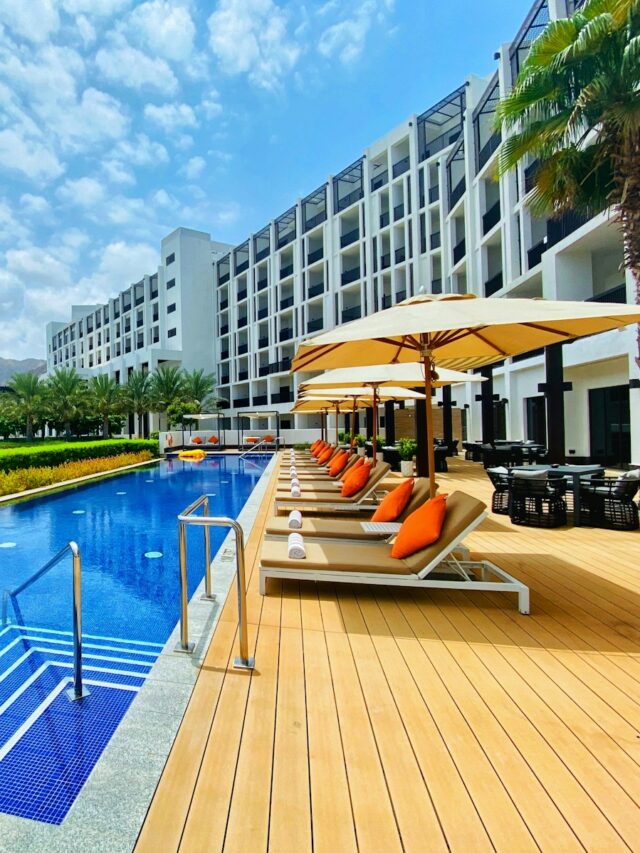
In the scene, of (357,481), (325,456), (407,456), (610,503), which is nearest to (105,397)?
(325,456)

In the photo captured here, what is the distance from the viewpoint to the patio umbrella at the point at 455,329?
3.63 m

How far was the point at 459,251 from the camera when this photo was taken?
23.6 metres

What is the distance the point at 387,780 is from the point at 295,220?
126 ft

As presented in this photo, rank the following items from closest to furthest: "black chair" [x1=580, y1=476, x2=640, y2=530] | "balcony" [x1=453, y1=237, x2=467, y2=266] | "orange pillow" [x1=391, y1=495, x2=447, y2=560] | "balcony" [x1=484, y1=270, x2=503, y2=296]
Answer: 1. "orange pillow" [x1=391, y1=495, x2=447, y2=560]
2. "black chair" [x1=580, y1=476, x2=640, y2=530]
3. "balcony" [x1=484, y1=270, x2=503, y2=296]
4. "balcony" [x1=453, y1=237, x2=467, y2=266]

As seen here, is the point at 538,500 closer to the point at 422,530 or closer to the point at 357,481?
the point at 357,481

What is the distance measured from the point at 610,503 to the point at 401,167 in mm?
27575

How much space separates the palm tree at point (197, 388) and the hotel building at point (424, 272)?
7.23ft

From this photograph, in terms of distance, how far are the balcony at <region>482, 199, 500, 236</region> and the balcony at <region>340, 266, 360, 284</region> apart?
41.0 feet

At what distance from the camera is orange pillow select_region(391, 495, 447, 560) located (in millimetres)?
4051

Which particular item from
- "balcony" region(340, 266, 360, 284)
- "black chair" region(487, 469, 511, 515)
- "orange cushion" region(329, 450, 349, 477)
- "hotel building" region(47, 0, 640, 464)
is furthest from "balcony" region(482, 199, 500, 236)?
"black chair" region(487, 469, 511, 515)

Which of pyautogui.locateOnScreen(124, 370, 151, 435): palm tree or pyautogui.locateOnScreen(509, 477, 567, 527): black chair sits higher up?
pyautogui.locateOnScreen(124, 370, 151, 435): palm tree

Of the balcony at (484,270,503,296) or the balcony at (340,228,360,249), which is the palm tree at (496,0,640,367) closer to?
the balcony at (484,270,503,296)

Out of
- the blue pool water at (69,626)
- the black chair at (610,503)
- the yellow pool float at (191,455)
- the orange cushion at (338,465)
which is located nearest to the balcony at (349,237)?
the yellow pool float at (191,455)

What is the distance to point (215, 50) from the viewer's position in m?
11.7
